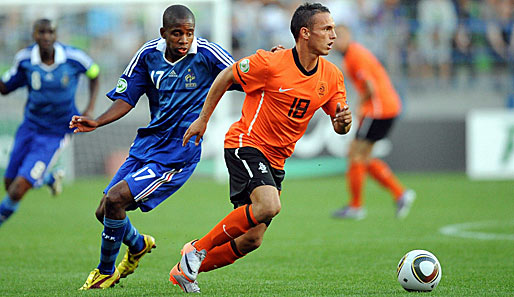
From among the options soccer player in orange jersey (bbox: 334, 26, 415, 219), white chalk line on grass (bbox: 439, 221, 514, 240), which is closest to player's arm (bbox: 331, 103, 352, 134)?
white chalk line on grass (bbox: 439, 221, 514, 240)

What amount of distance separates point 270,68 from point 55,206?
8236mm

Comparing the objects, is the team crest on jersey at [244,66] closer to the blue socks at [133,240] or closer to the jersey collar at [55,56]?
the blue socks at [133,240]

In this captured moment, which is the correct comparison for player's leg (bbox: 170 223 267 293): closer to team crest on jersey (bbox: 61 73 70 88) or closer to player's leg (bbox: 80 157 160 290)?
player's leg (bbox: 80 157 160 290)

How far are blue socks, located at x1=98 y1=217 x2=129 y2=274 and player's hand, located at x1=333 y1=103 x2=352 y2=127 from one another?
5.91ft

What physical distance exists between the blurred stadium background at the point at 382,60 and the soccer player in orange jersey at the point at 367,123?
491 cm

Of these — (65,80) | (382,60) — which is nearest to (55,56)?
(65,80)

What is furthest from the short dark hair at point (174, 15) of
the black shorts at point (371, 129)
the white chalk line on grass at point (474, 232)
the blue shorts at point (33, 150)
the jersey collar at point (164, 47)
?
the black shorts at point (371, 129)

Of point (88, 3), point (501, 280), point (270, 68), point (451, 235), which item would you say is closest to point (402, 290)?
point (501, 280)

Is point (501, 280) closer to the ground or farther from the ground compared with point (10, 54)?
closer to the ground

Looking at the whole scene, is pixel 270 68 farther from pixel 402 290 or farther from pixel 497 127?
pixel 497 127

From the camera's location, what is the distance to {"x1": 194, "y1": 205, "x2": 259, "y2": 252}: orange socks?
5715mm

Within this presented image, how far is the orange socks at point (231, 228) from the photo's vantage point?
571 cm

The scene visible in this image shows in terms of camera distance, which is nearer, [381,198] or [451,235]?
[451,235]

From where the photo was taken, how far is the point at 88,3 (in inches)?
631
